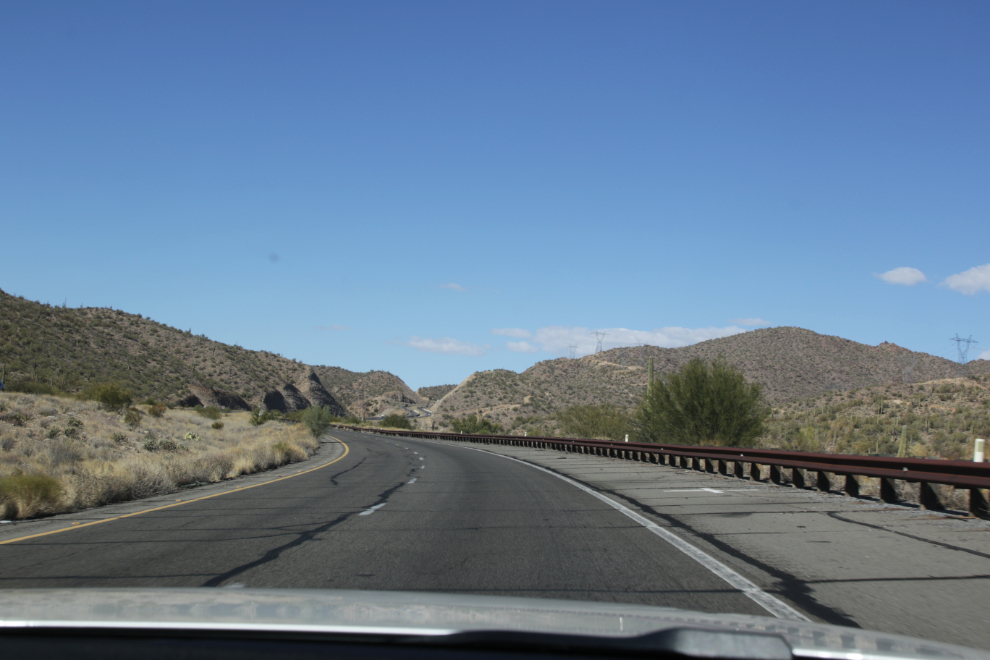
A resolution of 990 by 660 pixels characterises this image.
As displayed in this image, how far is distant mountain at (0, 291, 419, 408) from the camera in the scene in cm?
6938

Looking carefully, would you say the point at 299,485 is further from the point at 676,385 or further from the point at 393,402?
the point at 393,402

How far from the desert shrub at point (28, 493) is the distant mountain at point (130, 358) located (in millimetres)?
47026

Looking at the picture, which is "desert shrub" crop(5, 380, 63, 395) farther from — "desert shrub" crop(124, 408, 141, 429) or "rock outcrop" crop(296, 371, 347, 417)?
"rock outcrop" crop(296, 371, 347, 417)

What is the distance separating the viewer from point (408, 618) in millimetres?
3314

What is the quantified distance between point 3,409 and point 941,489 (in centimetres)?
3672

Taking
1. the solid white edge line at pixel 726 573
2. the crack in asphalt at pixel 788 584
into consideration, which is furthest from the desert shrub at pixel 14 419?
the crack in asphalt at pixel 788 584

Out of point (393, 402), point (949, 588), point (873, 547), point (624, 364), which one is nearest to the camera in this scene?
point (949, 588)

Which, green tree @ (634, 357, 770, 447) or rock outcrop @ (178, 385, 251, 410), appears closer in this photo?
green tree @ (634, 357, 770, 447)

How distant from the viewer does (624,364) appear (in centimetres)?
12700

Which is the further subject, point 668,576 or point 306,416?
point 306,416

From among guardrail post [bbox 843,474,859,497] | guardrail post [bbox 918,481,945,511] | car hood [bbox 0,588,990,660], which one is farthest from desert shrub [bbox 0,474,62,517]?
guardrail post [bbox 918,481,945,511]

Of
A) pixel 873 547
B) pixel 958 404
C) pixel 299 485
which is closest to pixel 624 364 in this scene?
pixel 958 404

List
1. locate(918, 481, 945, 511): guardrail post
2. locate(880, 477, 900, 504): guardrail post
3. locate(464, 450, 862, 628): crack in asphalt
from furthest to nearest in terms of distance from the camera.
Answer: locate(880, 477, 900, 504): guardrail post < locate(918, 481, 945, 511): guardrail post < locate(464, 450, 862, 628): crack in asphalt

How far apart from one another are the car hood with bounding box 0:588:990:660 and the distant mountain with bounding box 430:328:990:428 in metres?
83.5
